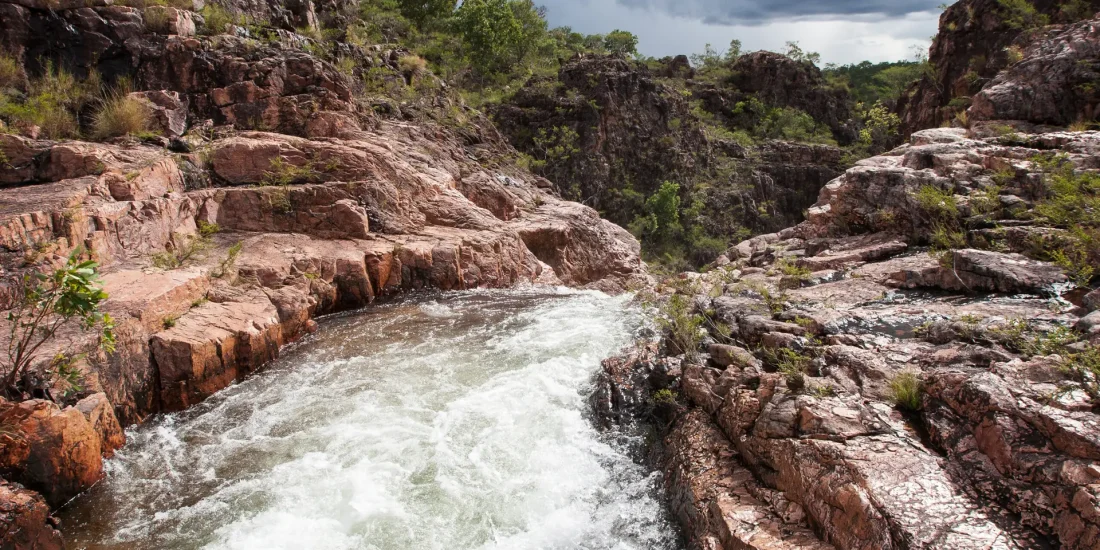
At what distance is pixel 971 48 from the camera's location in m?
19.4

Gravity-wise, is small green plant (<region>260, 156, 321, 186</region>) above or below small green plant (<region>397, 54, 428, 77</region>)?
below

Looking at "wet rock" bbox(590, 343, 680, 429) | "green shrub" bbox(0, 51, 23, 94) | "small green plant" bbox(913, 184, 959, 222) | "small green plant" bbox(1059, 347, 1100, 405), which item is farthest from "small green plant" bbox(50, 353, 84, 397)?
"small green plant" bbox(913, 184, 959, 222)

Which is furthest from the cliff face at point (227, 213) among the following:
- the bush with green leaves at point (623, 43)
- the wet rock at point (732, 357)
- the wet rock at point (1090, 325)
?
the bush with green leaves at point (623, 43)

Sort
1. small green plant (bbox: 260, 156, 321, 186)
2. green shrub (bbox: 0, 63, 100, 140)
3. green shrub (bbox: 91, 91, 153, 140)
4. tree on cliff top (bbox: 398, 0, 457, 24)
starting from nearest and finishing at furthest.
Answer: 1. green shrub (bbox: 0, 63, 100, 140)
2. green shrub (bbox: 91, 91, 153, 140)
3. small green plant (bbox: 260, 156, 321, 186)
4. tree on cliff top (bbox: 398, 0, 457, 24)

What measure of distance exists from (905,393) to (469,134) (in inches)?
525

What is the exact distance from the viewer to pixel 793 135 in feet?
99.3

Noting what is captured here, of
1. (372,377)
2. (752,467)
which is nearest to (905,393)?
(752,467)

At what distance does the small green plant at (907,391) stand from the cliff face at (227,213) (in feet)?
19.8

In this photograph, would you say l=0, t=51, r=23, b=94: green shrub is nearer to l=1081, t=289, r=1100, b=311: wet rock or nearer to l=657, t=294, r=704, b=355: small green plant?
l=657, t=294, r=704, b=355: small green plant

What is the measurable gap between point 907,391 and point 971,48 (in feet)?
69.5

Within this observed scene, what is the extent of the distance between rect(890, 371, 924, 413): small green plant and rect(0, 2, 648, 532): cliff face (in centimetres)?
603

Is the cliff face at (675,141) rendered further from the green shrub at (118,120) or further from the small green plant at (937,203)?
the small green plant at (937,203)

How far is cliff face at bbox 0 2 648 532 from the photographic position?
5.51 m

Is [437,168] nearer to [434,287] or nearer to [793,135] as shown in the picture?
[434,287]
